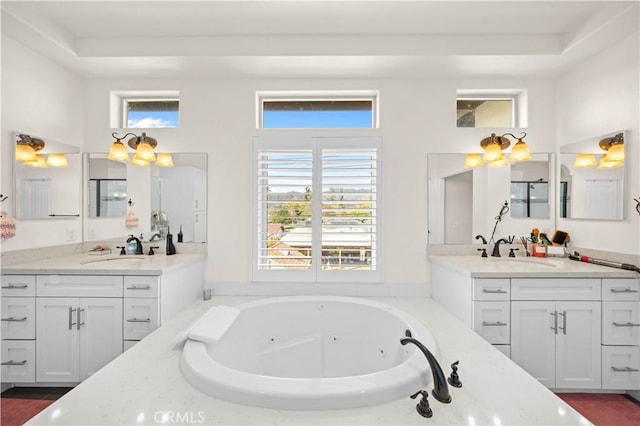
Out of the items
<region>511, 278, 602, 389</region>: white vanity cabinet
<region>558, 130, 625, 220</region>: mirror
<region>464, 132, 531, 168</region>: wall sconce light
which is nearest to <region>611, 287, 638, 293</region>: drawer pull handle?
<region>511, 278, 602, 389</region>: white vanity cabinet

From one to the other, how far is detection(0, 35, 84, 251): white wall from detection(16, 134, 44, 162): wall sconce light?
4 centimetres

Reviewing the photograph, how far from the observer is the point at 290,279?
8.11 ft

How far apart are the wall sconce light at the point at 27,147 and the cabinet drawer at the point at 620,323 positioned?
14.1ft

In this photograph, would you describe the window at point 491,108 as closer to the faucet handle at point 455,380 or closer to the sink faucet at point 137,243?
the faucet handle at point 455,380

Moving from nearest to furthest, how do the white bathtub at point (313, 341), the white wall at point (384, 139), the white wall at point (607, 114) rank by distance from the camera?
the white bathtub at point (313, 341), the white wall at point (607, 114), the white wall at point (384, 139)

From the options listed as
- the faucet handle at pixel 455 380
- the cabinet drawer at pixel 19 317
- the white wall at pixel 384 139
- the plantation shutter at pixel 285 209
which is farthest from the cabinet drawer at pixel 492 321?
the cabinet drawer at pixel 19 317

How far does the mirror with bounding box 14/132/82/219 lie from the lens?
2.11 meters

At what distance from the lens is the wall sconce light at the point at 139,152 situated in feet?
7.86

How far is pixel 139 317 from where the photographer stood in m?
1.94

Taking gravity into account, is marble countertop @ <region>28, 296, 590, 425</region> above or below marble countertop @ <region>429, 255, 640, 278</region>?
below

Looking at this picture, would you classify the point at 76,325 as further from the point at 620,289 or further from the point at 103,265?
the point at 620,289

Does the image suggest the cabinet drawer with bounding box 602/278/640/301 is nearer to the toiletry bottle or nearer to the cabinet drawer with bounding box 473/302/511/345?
the cabinet drawer with bounding box 473/302/511/345

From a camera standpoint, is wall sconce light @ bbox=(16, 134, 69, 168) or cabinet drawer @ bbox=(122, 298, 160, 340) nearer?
cabinet drawer @ bbox=(122, 298, 160, 340)

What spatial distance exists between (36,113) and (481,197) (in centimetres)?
375
